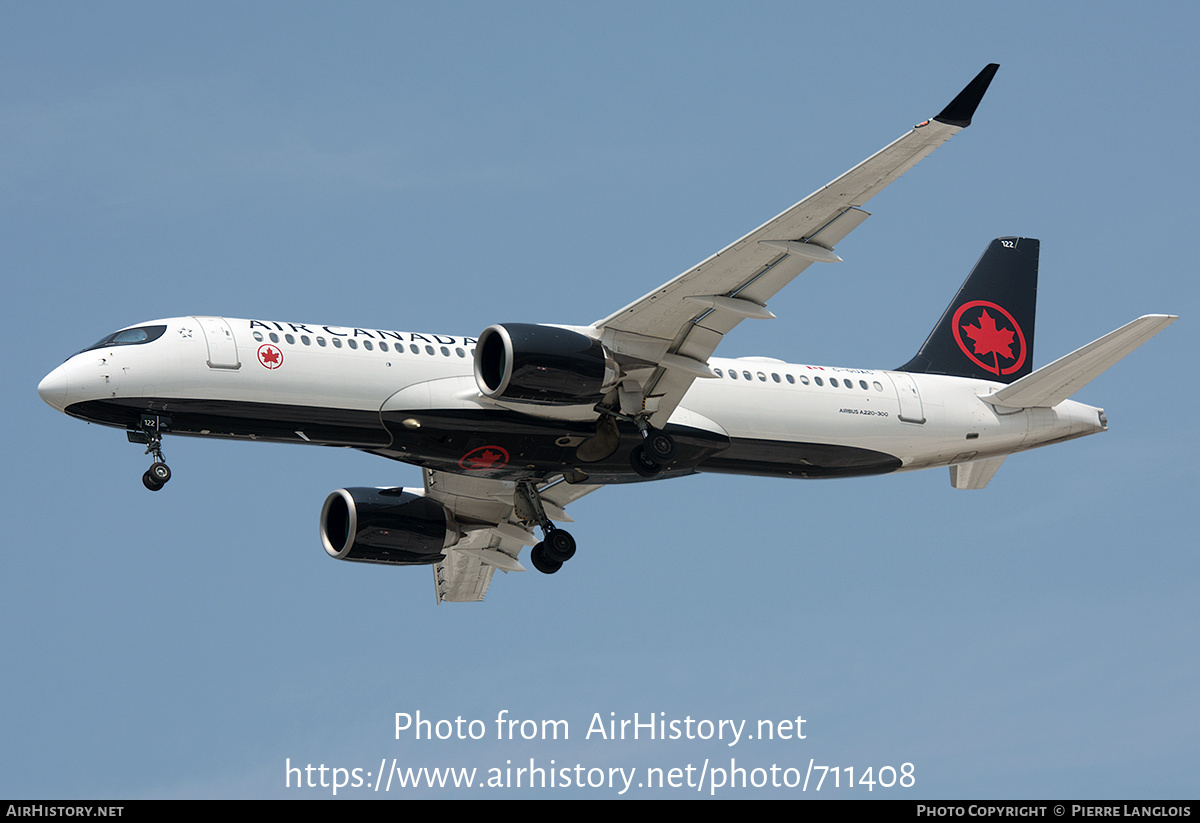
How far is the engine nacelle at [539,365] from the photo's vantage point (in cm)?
3192

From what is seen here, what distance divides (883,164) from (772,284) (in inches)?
156

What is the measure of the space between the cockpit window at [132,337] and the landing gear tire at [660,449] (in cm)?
1043

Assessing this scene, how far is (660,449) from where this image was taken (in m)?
34.8

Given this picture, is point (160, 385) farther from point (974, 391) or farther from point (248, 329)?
point (974, 391)

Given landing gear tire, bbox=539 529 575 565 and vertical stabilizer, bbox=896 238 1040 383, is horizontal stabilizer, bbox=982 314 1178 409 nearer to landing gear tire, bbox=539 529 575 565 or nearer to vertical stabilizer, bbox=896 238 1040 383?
vertical stabilizer, bbox=896 238 1040 383

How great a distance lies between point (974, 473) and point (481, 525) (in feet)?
41.3

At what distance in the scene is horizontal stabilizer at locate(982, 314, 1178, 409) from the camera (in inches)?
1385

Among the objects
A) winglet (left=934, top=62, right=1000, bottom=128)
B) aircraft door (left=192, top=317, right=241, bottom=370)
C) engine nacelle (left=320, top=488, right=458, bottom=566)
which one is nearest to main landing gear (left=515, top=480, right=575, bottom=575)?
engine nacelle (left=320, top=488, right=458, bottom=566)

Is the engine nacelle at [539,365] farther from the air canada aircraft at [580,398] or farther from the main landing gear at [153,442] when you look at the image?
the main landing gear at [153,442]

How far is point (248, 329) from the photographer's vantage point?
32.8 metres

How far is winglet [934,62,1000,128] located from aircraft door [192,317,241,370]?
1447 centimetres

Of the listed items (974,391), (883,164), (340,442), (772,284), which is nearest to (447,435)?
(340,442)

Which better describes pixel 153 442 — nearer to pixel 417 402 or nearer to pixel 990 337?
pixel 417 402

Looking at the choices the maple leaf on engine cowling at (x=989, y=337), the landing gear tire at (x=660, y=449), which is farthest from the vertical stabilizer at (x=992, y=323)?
the landing gear tire at (x=660, y=449)
